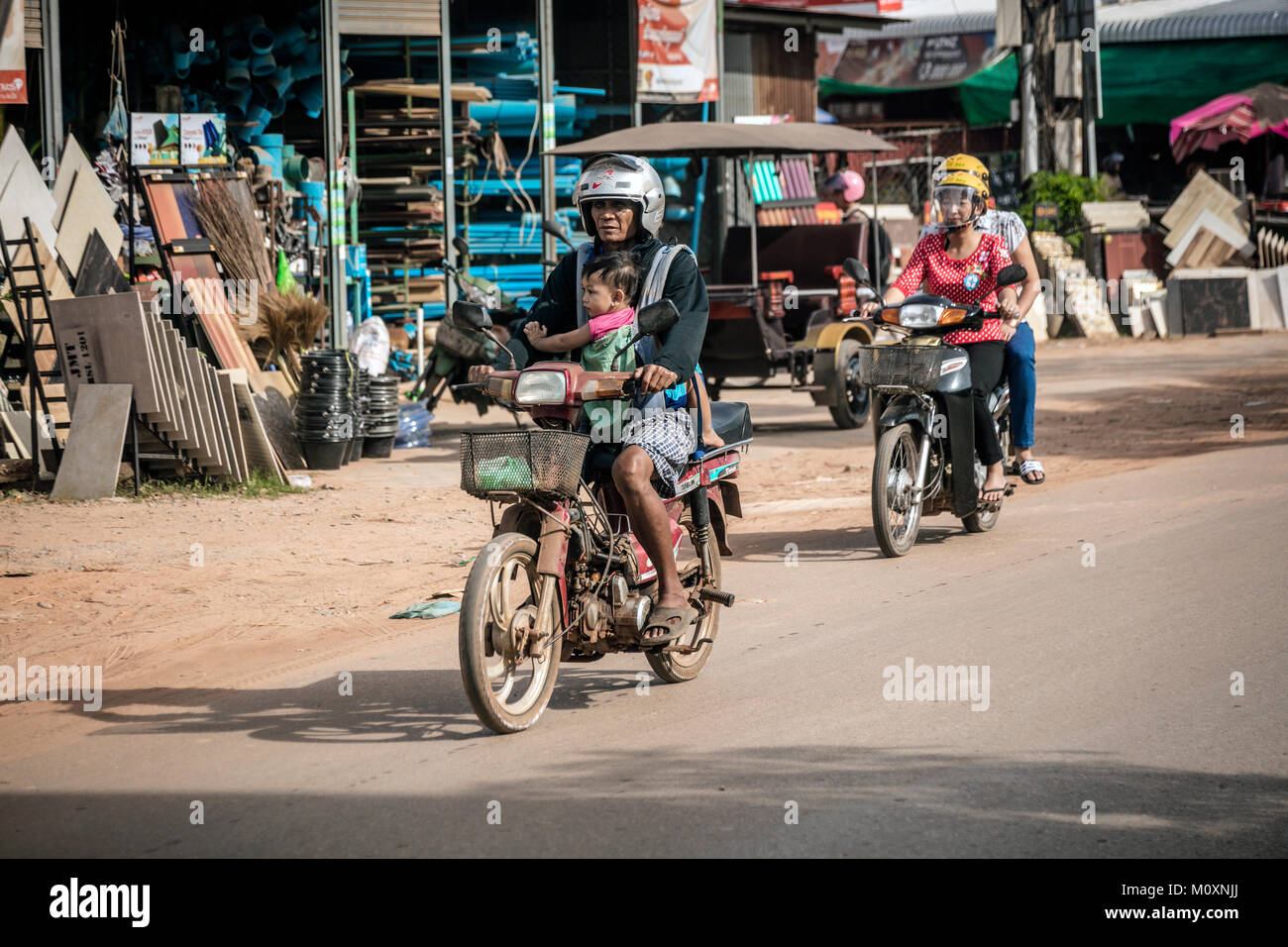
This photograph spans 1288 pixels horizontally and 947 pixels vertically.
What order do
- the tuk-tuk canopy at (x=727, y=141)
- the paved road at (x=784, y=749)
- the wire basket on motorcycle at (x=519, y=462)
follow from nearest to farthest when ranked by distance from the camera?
the paved road at (x=784, y=749), the wire basket on motorcycle at (x=519, y=462), the tuk-tuk canopy at (x=727, y=141)

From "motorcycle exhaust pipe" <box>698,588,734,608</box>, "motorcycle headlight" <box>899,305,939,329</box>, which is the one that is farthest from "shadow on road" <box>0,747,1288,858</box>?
"motorcycle headlight" <box>899,305,939,329</box>

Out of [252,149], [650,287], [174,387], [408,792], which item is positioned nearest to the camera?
[408,792]

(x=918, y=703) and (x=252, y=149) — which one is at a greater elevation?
(x=252, y=149)

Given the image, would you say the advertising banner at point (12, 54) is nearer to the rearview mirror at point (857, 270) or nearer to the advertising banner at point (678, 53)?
the advertising banner at point (678, 53)

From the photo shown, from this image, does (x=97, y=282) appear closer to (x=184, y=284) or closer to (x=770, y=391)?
(x=184, y=284)

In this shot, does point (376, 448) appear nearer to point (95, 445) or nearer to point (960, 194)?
point (95, 445)

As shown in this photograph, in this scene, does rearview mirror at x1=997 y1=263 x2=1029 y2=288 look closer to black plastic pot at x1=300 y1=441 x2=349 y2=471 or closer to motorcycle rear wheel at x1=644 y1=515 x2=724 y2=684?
motorcycle rear wheel at x1=644 y1=515 x2=724 y2=684

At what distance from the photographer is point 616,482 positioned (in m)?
5.43

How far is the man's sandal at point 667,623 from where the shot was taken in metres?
5.55

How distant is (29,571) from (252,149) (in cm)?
1105

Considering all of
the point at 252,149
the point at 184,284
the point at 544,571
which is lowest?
the point at 544,571

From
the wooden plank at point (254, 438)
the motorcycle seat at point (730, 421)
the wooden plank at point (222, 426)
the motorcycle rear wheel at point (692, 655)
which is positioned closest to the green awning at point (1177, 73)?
the wooden plank at point (254, 438)

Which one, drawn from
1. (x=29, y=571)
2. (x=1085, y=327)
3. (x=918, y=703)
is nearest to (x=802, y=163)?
(x=1085, y=327)

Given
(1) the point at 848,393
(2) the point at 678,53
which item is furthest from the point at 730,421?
(2) the point at 678,53
